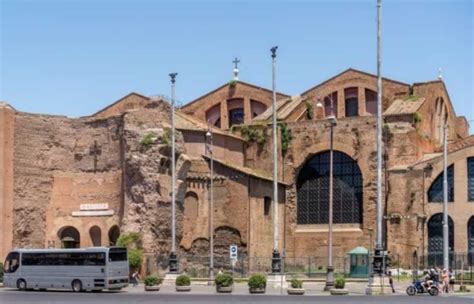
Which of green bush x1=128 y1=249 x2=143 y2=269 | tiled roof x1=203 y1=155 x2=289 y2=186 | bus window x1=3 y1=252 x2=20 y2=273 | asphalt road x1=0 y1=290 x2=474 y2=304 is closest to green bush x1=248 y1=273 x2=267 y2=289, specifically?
asphalt road x1=0 y1=290 x2=474 y2=304

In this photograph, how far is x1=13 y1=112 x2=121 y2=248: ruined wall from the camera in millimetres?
61156

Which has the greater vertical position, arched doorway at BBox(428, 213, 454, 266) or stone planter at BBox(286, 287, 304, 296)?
arched doorway at BBox(428, 213, 454, 266)

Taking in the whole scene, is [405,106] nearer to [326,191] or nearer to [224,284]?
[326,191]

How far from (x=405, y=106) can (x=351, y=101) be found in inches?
356

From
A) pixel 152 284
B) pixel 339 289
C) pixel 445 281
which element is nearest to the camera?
pixel 339 289

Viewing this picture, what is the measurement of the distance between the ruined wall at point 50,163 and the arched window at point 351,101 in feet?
77.9

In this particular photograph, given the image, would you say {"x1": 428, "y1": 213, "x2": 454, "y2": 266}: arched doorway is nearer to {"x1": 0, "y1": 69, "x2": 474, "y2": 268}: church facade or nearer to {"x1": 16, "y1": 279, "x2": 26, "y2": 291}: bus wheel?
{"x1": 0, "y1": 69, "x2": 474, "y2": 268}: church facade

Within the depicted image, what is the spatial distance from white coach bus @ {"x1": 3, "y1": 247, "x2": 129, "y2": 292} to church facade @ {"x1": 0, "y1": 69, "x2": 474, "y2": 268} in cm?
1122

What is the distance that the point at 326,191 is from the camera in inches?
2633

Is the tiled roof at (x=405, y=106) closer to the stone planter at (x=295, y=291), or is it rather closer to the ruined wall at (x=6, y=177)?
the ruined wall at (x=6, y=177)

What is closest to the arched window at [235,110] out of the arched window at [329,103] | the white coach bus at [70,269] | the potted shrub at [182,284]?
the arched window at [329,103]

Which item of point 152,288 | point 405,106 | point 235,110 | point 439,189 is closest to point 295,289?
Result: point 152,288

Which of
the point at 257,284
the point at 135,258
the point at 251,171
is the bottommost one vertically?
the point at 257,284

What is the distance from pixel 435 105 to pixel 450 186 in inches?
546
